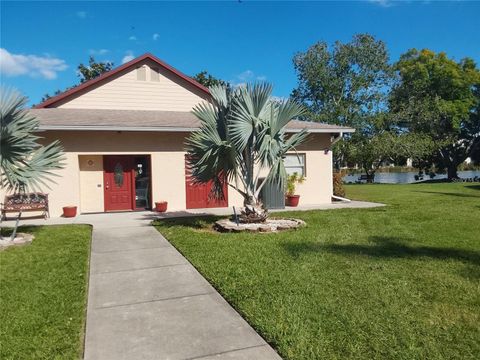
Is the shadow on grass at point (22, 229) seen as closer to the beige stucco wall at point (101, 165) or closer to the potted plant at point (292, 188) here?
the beige stucco wall at point (101, 165)

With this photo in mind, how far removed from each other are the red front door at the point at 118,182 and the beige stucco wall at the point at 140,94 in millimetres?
3218

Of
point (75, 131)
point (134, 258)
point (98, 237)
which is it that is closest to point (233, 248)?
point (134, 258)

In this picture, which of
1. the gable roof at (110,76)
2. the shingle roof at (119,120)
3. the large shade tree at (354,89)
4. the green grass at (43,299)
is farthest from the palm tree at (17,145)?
the large shade tree at (354,89)

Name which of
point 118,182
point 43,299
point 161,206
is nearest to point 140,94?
point 118,182

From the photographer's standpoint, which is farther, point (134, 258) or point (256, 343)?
point (134, 258)

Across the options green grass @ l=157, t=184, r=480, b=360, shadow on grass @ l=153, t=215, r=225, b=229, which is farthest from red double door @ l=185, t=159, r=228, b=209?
green grass @ l=157, t=184, r=480, b=360

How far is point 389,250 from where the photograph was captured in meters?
7.12

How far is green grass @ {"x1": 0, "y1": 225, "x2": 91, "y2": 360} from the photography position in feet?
12.0

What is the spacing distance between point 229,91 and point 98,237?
4754 millimetres

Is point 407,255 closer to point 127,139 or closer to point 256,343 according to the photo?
point 256,343

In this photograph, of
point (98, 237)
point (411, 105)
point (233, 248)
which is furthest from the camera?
point (411, 105)

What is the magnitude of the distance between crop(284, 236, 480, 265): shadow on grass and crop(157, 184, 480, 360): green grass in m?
0.02

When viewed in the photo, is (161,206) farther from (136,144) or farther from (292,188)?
(292,188)

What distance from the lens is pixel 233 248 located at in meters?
7.49
